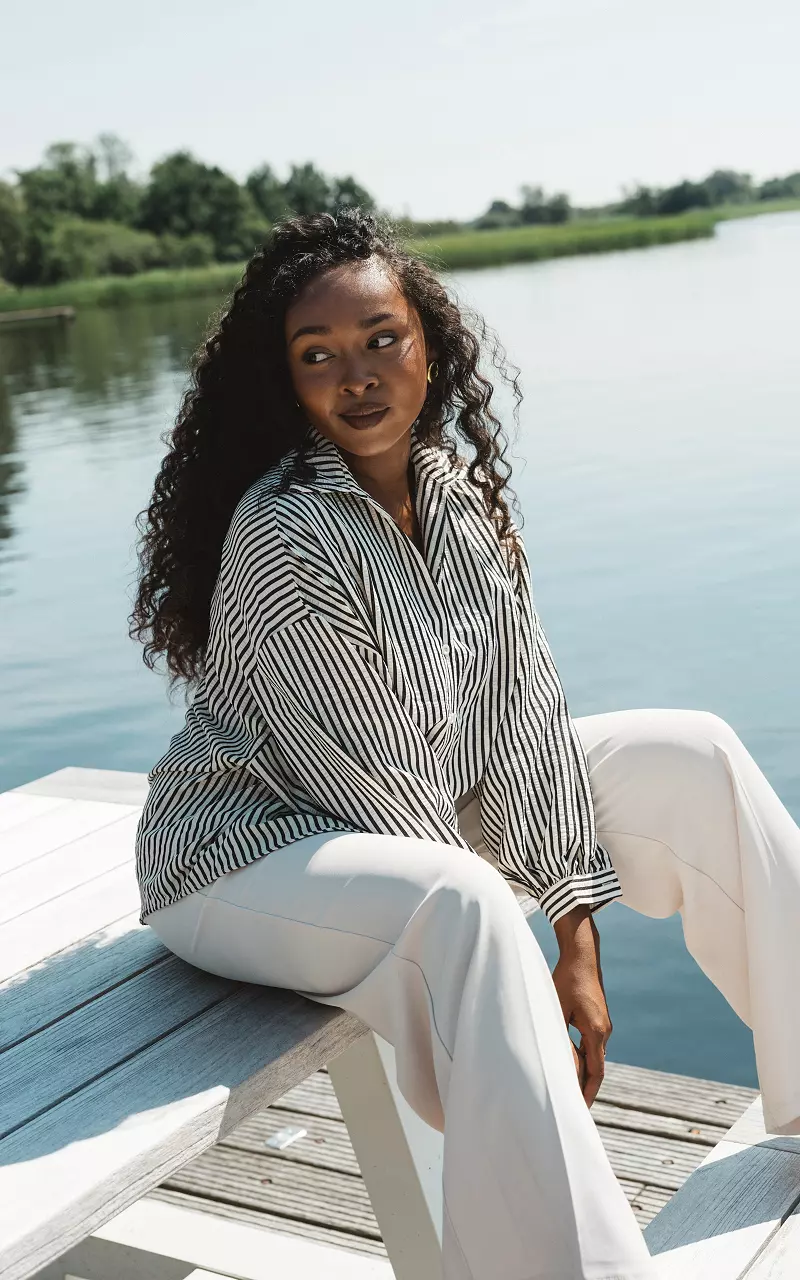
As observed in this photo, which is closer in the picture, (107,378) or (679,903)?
(679,903)

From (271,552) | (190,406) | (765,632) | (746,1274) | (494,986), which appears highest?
(190,406)

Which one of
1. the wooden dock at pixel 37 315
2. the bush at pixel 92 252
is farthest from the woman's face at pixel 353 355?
the bush at pixel 92 252

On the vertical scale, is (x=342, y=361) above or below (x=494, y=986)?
above

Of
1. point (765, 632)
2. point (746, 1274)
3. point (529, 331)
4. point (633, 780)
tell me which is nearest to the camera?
point (746, 1274)

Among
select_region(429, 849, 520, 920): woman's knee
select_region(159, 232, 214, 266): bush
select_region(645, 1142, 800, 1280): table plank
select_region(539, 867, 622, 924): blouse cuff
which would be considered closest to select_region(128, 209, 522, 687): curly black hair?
select_region(539, 867, 622, 924): blouse cuff

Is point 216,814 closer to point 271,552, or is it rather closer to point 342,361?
point 271,552

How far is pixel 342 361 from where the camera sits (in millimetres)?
1987

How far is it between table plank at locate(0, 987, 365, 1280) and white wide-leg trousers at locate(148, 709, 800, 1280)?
6cm

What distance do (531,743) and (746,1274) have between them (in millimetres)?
672

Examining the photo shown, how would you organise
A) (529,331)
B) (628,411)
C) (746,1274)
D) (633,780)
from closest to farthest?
(746,1274) < (633,780) < (628,411) < (529,331)

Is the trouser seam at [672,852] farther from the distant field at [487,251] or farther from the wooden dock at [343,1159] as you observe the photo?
the distant field at [487,251]

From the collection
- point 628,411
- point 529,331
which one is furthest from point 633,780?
point 529,331

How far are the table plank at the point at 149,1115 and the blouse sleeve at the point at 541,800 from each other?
0.31 m

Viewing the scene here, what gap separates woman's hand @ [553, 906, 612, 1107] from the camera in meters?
1.71
